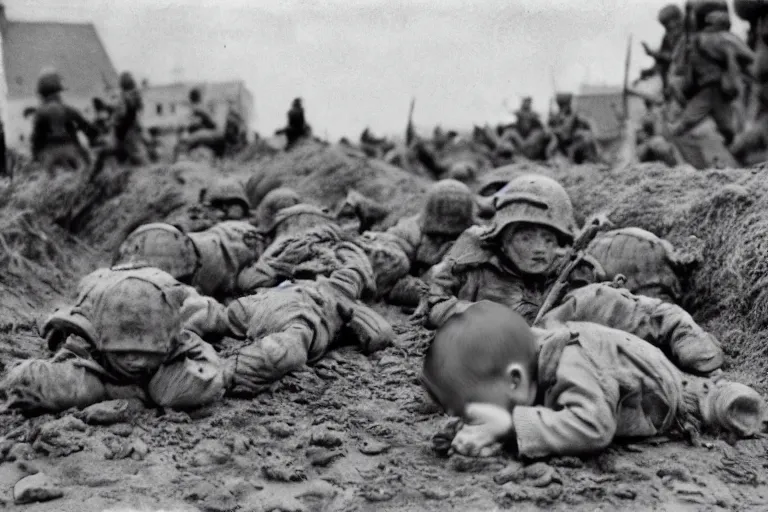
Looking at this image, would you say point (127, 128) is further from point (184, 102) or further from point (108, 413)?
point (108, 413)

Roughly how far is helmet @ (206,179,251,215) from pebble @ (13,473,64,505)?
581cm

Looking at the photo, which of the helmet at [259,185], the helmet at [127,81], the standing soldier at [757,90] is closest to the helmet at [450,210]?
the helmet at [259,185]

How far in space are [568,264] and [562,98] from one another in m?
14.4

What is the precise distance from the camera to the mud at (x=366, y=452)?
11.4ft

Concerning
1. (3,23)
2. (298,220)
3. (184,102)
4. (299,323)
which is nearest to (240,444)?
(299,323)

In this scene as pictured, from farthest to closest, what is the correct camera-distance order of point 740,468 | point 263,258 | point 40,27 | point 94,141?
1. point 94,141
2. point 40,27
3. point 263,258
4. point 740,468

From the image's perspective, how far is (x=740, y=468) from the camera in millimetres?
3732

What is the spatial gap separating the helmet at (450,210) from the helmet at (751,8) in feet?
21.3

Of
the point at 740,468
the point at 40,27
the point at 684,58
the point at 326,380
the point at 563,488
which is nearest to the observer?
the point at 563,488

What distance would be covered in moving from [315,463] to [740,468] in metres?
1.84

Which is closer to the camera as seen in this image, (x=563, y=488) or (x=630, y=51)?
(x=563, y=488)

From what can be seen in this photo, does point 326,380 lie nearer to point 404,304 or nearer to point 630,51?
point 404,304

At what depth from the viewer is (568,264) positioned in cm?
527

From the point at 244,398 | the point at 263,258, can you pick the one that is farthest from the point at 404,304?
the point at 244,398
